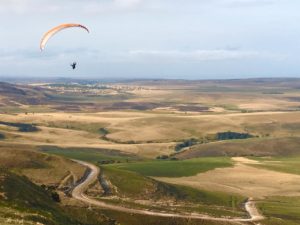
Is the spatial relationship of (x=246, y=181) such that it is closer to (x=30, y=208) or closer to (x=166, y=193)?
(x=166, y=193)

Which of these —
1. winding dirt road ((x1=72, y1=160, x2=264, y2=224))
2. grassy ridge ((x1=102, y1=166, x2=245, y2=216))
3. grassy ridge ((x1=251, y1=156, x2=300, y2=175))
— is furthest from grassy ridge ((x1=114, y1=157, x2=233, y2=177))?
winding dirt road ((x1=72, y1=160, x2=264, y2=224))

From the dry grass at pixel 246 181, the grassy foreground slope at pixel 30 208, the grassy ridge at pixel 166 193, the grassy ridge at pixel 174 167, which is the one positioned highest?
the grassy foreground slope at pixel 30 208

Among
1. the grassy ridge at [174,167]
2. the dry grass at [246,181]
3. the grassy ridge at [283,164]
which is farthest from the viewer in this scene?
the grassy ridge at [283,164]

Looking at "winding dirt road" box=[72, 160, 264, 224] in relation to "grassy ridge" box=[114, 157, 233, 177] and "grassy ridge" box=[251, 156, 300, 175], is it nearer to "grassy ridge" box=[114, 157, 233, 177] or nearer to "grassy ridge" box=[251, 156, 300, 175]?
"grassy ridge" box=[114, 157, 233, 177]

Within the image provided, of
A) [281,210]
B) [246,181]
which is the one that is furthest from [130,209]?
[246,181]

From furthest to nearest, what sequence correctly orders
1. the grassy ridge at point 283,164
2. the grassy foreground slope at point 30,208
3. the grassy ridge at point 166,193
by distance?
1. the grassy ridge at point 283,164
2. the grassy ridge at point 166,193
3. the grassy foreground slope at point 30,208

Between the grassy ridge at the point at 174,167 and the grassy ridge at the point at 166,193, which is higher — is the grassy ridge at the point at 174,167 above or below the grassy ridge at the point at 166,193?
below

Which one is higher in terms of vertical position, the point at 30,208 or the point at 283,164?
the point at 30,208

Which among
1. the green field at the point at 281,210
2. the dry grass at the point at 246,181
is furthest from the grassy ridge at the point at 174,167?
the green field at the point at 281,210

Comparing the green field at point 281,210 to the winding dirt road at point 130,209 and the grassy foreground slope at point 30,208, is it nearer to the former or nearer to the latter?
the winding dirt road at point 130,209

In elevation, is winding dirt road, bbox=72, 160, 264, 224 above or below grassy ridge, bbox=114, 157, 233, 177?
above
